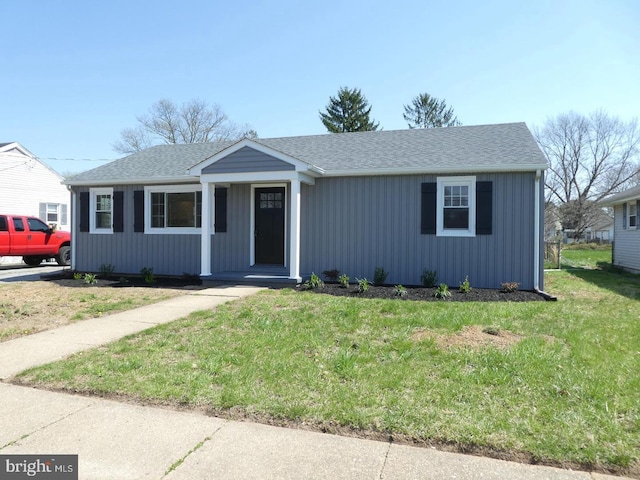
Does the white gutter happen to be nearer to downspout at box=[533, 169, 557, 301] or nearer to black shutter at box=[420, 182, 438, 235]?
downspout at box=[533, 169, 557, 301]

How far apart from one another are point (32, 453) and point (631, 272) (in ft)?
58.6

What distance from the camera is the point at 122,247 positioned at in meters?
12.8

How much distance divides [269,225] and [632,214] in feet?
44.8

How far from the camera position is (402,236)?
10.3 metres

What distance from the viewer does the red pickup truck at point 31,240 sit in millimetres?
14812

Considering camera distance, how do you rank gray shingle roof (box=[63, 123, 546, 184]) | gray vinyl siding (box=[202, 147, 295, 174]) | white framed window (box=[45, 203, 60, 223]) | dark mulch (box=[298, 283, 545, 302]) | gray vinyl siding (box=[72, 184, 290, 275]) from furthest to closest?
white framed window (box=[45, 203, 60, 223])
gray vinyl siding (box=[72, 184, 290, 275])
gray vinyl siding (box=[202, 147, 295, 174])
gray shingle roof (box=[63, 123, 546, 184])
dark mulch (box=[298, 283, 545, 302])

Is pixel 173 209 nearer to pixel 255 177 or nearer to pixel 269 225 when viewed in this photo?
pixel 269 225

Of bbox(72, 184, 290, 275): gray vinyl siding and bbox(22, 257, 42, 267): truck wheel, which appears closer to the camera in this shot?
bbox(72, 184, 290, 275): gray vinyl siding

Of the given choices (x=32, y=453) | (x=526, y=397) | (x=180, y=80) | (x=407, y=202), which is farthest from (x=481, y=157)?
(x=180, y=80)

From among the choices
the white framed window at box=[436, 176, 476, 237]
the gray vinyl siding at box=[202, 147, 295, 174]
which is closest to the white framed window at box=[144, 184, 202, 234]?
the gray vinyl siding at box=[202, 147, 295, 174]

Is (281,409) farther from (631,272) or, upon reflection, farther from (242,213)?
(631,272)

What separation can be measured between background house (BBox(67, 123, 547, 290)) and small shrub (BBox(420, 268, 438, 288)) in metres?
0.14

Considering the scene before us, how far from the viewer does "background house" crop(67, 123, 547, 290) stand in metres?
9.69

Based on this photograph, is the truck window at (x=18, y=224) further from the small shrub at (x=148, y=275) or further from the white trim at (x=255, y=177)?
the white trim at (x=255, y=177)
